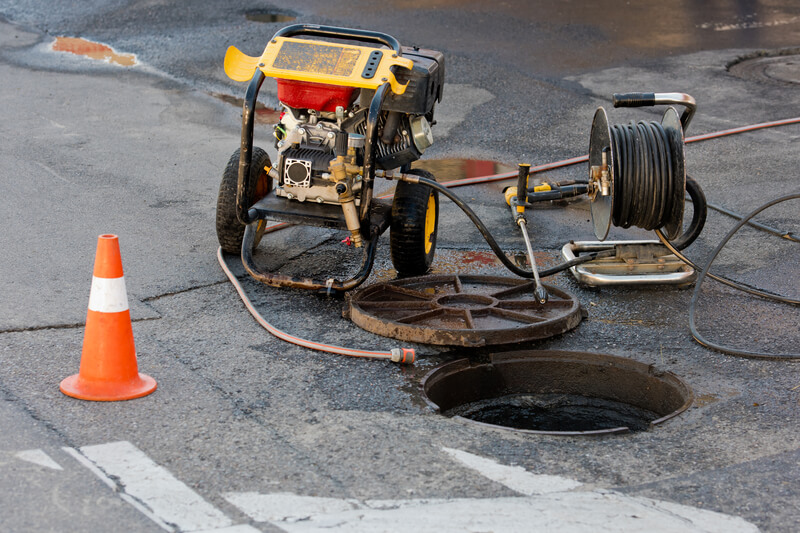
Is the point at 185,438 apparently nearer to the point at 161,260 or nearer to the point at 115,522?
the point at 115,522

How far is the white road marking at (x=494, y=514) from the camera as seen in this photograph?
3.08 m

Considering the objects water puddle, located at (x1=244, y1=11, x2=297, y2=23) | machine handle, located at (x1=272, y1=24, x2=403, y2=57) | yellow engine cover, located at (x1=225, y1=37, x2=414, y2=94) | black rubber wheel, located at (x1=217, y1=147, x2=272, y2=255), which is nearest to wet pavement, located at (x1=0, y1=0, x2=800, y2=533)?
black rubber wheel, located at (x1=217, y1=147, x2=272, y2=255)

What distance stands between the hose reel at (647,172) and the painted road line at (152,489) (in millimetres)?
2885

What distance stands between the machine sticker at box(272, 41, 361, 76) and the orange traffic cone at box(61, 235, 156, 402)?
168 cm

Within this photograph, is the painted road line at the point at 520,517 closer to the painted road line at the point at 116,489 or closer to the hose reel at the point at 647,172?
the painted road line at the point at 116,489

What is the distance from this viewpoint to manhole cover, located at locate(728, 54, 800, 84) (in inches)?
428

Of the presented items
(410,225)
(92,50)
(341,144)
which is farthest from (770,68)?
(92,50)

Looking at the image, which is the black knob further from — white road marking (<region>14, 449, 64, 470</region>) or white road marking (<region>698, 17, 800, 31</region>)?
white road marking (<region>698, 17, 800, 31</region>)

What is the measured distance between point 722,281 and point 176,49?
8458 millimetres

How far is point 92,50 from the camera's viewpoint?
11.7 m

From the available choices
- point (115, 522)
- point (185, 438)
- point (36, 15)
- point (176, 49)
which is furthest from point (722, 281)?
point (36, 15)

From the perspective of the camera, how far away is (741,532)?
3.12 meters

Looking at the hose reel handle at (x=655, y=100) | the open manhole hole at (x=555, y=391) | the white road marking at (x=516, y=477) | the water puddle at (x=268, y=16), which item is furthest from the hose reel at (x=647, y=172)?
the water puddle at (x=268, y=16)

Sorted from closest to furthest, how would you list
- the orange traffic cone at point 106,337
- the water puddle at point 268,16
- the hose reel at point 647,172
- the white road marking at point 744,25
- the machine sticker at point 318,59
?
1. the orange traffic cone at point 106,337
2. the hose reel at point 647,172
3. the machine sticker at point 318,59
4. the water puddle at point 268,16
5. the white road marking at point 744,25
